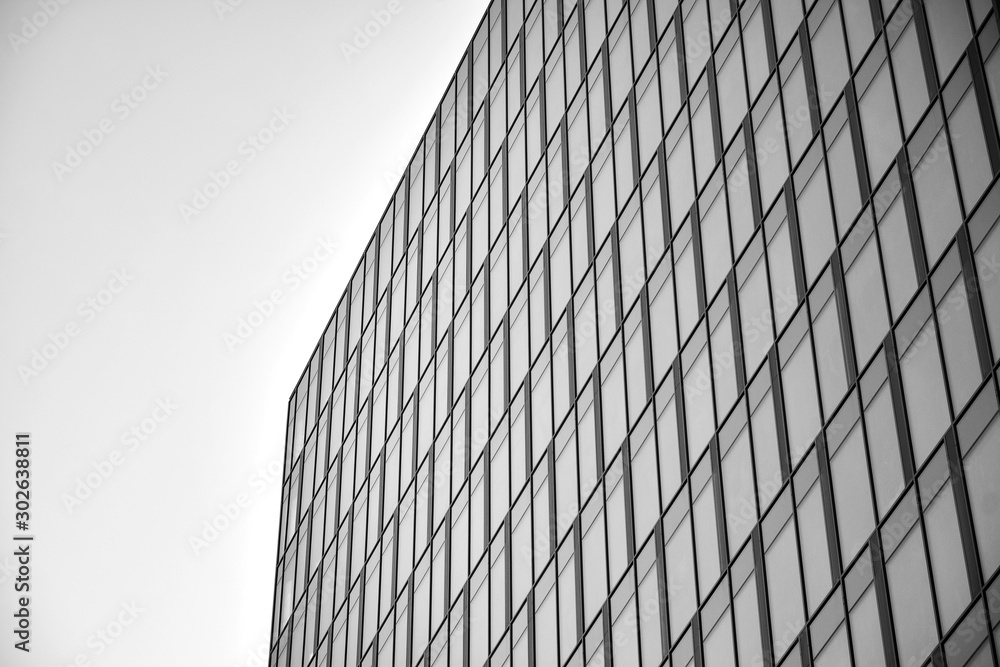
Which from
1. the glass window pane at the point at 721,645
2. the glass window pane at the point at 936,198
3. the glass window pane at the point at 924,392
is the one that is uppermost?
the glass window pane at the point at 936,198

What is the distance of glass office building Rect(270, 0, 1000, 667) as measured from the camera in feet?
58.7

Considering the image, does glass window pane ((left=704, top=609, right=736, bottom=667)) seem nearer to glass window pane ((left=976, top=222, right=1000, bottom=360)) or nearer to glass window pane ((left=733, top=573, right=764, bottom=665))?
glass window pane ((left=733, top=573, right=764, bottom=665))

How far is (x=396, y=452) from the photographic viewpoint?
39.5 m

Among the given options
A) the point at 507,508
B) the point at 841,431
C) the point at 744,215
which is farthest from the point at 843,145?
the point at 507,508

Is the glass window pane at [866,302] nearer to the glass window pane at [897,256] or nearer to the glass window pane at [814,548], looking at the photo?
the glass window pane at [897,256]

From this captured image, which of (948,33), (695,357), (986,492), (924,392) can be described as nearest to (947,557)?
(986,492)

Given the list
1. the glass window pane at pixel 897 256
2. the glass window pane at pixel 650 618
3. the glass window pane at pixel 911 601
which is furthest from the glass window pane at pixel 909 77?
the glass window pane at pixel 650 618

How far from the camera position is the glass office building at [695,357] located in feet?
58.7

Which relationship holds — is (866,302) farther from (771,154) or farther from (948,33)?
(948,33)

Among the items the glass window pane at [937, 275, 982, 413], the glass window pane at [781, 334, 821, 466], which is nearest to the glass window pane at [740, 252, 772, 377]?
the glass window pane at [781, 334, 821, 466]

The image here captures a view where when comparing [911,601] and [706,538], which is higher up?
[706,538]

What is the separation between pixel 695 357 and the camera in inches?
945

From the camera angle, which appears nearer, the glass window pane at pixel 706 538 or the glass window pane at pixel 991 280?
the glass window pane at pixel 991 280

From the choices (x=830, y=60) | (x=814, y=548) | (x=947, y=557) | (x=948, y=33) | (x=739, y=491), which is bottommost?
(x=947, y=557)
